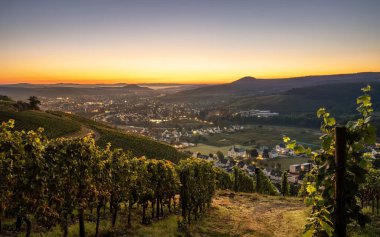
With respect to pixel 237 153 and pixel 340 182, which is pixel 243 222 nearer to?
pixel 340 182

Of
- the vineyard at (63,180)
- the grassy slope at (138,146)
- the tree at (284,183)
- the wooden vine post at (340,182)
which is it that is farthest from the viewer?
the grassy slope at (138,146)

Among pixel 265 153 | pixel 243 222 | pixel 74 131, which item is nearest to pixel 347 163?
pixel 243 222

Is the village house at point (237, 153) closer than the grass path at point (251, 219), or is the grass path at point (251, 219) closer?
the grass path at point (251, 219)

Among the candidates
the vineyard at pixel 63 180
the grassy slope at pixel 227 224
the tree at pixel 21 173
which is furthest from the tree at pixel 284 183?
the tree at pixel 21 173

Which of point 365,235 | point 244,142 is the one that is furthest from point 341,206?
point 244,142

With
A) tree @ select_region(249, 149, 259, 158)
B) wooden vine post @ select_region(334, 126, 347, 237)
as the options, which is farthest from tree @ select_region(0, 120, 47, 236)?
tree @ select_region(249, 149, 259, 158)

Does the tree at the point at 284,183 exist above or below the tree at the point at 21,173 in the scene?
below

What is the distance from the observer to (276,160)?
145000 millimetres

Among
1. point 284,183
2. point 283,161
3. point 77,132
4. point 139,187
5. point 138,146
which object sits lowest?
point 283,161

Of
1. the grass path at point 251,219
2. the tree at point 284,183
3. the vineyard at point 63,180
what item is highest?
the vineyard at point 63,180

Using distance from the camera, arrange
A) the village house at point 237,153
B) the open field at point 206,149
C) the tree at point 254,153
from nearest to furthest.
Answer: the tree at point 254,153, the village house at point 237,153, the open field at point 206,149

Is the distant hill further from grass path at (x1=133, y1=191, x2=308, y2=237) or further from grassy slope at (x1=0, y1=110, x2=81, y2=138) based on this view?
grass path at (x1=133, y1=191, x2=308, y2=237)

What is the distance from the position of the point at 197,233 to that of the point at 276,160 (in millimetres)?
127771

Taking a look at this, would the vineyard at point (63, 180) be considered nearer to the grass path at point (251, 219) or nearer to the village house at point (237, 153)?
the grass path at point (251, 219)
